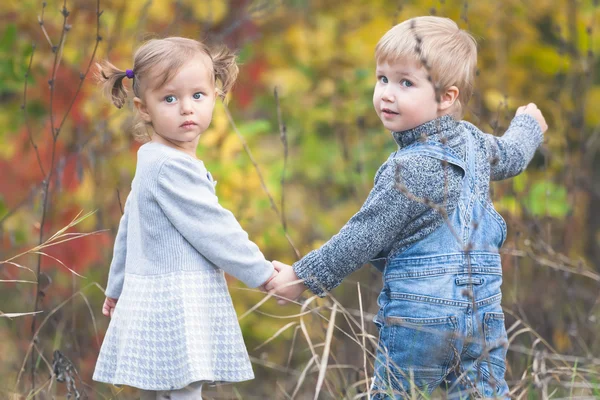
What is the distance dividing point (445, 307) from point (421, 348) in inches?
5.6

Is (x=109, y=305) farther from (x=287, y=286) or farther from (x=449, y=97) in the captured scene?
(x=449, y=97)

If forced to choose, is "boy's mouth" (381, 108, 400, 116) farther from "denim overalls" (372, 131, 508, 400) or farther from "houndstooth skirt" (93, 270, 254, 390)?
"houndstooth skirt" (93, 270, 254, 390)

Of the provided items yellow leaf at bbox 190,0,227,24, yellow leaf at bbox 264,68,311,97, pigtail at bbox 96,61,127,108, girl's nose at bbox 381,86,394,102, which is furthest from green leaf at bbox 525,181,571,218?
pigtail at bbox 96,61,127,108

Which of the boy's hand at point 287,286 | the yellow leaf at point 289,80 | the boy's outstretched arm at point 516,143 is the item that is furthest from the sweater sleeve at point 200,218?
the yellow leaf at point 289,80

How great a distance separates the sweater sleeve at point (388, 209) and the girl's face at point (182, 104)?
1.76 feet

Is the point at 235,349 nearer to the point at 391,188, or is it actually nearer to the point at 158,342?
the point at 158,342

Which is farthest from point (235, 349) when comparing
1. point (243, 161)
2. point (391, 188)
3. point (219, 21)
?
point (219, 21)

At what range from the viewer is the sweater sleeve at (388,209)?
2406mm

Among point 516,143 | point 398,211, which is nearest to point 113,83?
point 398,211

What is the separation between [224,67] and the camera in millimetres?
2645

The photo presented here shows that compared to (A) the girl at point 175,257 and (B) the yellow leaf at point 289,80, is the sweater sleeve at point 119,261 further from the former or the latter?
(B) the yellow leaf at point 289,80

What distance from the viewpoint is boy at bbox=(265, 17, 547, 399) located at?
7.89ft

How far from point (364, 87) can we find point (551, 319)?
171cm

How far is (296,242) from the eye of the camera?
5.22 metres
